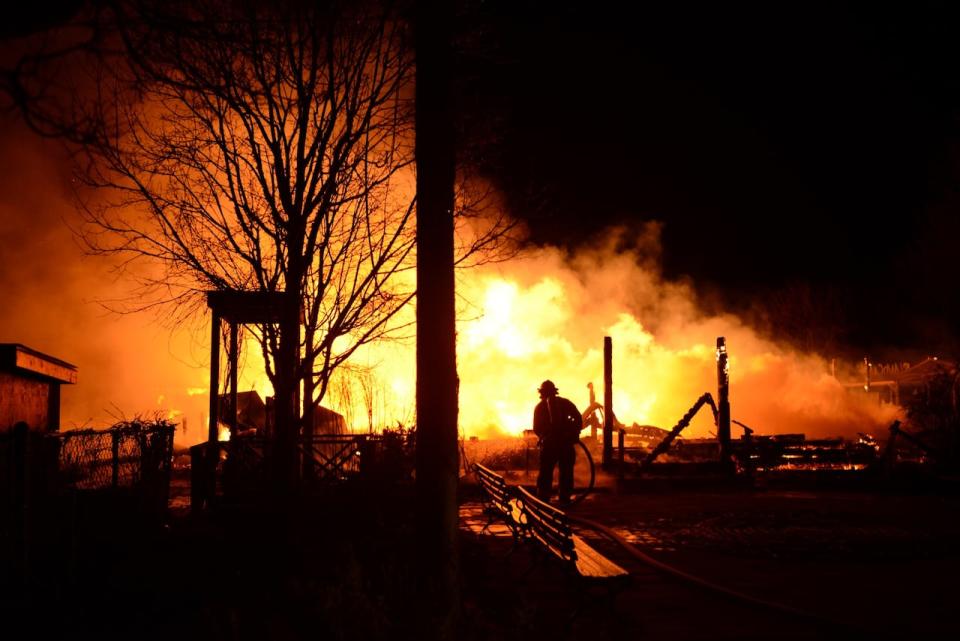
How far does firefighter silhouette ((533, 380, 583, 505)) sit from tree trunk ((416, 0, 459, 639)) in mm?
7755

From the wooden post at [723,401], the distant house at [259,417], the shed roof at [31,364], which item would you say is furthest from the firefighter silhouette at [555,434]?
the shed roof at [31,364]

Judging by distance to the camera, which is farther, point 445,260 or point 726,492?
point 726,492

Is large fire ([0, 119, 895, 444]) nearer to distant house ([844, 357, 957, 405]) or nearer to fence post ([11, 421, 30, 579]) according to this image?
distant house ([844, 357, 957, 405])

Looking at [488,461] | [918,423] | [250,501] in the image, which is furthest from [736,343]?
[250,501]

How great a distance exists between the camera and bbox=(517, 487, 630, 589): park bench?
5.36 metres

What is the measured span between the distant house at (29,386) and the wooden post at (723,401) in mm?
12742

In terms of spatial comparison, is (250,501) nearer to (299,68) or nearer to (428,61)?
(299,68)

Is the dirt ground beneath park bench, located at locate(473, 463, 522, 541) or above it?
beneath

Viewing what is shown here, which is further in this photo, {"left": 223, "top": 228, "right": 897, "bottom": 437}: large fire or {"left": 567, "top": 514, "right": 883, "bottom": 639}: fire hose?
{"left": 223, "top": 228, "right": 897, "bottom": 437}: large fire

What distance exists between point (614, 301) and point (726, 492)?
2369cm

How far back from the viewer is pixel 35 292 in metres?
27.6

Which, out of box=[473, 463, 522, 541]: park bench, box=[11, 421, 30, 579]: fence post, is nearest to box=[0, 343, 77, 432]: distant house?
box=[11, 421, 30, 579]: fence post

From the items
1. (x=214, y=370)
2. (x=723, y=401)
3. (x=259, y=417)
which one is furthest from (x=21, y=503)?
(x=259, y=417)

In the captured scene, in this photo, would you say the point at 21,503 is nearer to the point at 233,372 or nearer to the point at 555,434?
the point at 233,372
